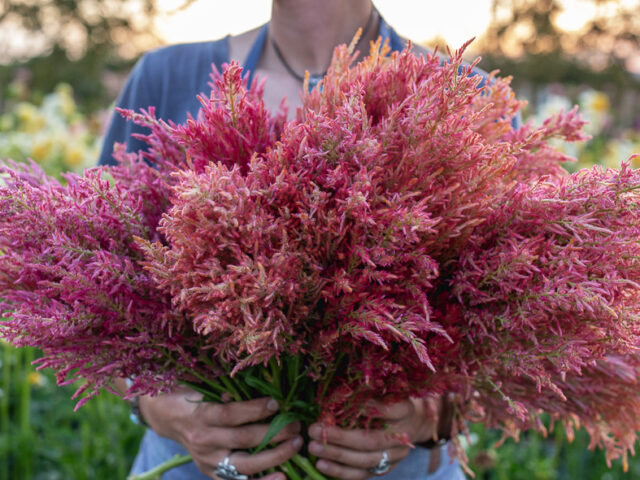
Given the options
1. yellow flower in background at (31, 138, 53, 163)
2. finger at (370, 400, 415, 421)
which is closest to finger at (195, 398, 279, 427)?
finger at (370, 400, 415, 421)

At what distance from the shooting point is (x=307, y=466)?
0.91 m

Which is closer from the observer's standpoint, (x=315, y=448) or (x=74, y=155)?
(x=315, y=448)

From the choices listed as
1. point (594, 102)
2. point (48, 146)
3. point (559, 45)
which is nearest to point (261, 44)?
point (48, 146)

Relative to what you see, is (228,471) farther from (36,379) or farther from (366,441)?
(36,379)

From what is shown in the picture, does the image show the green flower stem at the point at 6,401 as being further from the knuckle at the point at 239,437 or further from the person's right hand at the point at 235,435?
the knuckle at the point at 239,437

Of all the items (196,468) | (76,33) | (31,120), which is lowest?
(196,468)

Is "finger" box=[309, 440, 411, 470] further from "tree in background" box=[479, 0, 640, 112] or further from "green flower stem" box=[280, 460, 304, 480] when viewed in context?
"tree in background" box=[479, 0, 640, 112]

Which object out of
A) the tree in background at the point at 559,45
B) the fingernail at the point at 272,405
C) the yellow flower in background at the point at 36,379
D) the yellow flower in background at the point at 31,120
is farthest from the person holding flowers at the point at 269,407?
the tree in background at the point at 559,45

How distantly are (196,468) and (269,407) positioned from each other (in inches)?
18.5

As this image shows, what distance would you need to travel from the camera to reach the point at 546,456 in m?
2.75

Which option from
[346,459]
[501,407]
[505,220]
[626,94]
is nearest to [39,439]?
[346,459]

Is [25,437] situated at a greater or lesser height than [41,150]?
lesser

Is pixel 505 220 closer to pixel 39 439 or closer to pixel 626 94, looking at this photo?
pixel 39 439

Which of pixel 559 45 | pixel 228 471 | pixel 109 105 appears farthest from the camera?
pixel 559 45
